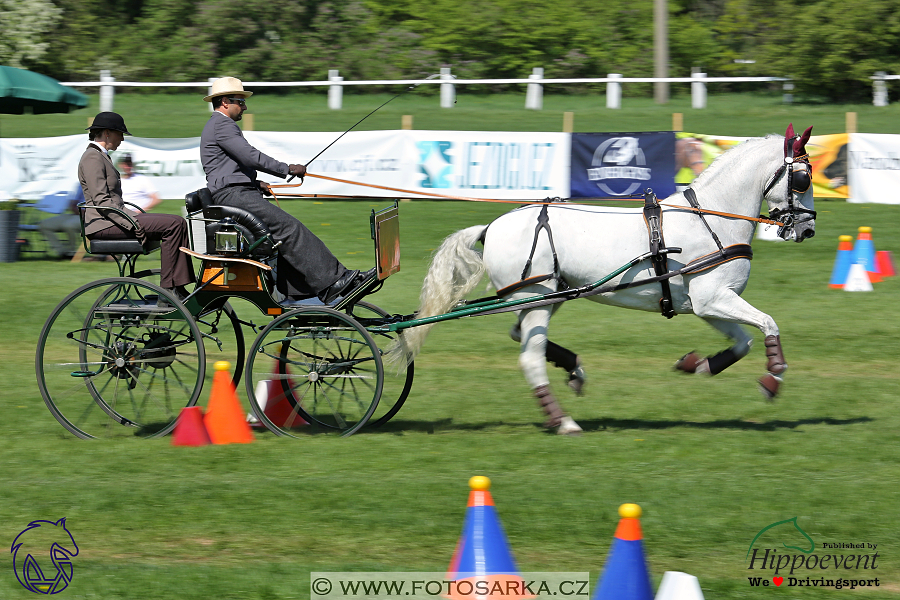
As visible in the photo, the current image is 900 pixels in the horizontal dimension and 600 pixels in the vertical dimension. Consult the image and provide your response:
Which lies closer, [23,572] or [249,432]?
[23,572]

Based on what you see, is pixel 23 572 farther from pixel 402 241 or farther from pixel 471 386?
pixel 402 241

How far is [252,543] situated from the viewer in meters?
5.36

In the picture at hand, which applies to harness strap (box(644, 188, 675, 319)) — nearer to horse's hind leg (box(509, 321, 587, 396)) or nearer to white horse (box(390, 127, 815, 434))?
white horse (box(390, 127, 815, 434))

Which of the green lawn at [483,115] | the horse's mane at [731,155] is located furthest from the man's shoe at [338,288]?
the green lawn at [483,115]

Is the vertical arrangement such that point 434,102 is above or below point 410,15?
below

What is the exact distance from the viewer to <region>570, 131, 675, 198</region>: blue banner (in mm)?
18234

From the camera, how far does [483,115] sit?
26.9 m

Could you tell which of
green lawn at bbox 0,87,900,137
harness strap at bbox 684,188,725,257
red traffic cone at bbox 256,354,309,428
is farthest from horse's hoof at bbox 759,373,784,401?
green lawn at bbox 0,87,900,137

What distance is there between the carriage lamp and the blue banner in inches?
471

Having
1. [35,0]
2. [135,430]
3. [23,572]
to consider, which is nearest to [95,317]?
[135,430]

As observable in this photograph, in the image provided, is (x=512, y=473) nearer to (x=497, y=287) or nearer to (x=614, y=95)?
(x=497, y=287)

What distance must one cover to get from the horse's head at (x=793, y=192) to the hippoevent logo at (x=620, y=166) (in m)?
10.7

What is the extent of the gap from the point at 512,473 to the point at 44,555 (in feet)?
9.12

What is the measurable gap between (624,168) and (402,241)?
4.70 m
